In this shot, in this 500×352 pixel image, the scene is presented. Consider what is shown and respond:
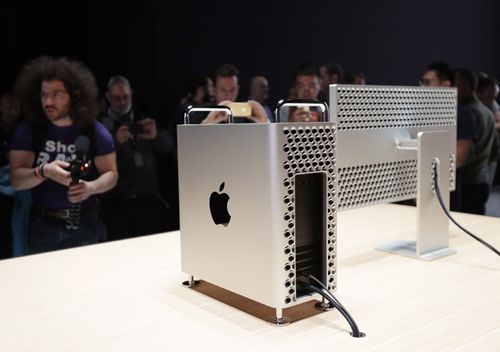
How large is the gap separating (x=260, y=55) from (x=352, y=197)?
2.36 meters

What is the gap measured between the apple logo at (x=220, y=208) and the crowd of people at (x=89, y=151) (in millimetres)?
1101

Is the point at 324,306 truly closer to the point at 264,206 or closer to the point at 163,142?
the point at 264,206

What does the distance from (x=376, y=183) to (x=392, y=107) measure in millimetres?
197

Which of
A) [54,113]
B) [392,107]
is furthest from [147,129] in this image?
[392,107]

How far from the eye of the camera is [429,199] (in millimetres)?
1427

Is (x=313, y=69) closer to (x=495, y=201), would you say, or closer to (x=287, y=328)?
(x=495, y=201)

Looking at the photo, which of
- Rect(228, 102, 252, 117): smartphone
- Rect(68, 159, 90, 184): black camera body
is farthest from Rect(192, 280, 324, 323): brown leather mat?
Rect(68, 159, 90, 184): black camera body

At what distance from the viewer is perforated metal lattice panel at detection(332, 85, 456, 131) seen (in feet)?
4.09

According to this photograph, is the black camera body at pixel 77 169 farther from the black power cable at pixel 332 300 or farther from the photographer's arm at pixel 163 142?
the black power cable at pixel 332 300

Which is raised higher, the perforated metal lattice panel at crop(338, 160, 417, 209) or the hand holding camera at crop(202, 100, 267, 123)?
the hand holding camera at crop(202, 100, 267, 123)

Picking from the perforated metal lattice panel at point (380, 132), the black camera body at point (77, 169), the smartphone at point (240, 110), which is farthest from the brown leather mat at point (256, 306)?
the black camera body at point (77, 169)

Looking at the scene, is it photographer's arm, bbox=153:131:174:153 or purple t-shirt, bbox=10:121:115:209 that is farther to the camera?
photographer's arm, bbox=153:131:174:153

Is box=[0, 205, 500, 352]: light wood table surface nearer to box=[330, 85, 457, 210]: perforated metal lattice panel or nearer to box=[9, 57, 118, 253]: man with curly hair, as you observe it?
box=[330, 85, 457, 210]: perforated metal lattice panel

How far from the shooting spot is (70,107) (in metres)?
2.57
